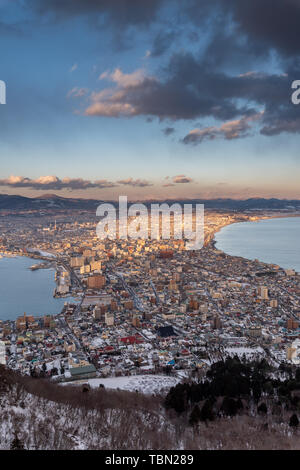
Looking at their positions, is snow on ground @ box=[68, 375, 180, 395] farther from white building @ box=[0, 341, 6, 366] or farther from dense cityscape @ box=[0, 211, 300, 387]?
white building @ box=[0, 341, 6, 366]

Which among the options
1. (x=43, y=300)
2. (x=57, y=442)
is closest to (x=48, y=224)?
(x=43, y=300)

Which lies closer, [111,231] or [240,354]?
[240,354]

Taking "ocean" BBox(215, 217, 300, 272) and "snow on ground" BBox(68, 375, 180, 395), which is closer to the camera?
"snow on ground" BBox(68, 375, 180, 395)

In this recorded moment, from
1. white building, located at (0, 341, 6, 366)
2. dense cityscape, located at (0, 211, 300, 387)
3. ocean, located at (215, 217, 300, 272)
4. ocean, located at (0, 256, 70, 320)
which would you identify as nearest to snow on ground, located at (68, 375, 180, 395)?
dense cityscape, located at (0, 211, 300, 387)
